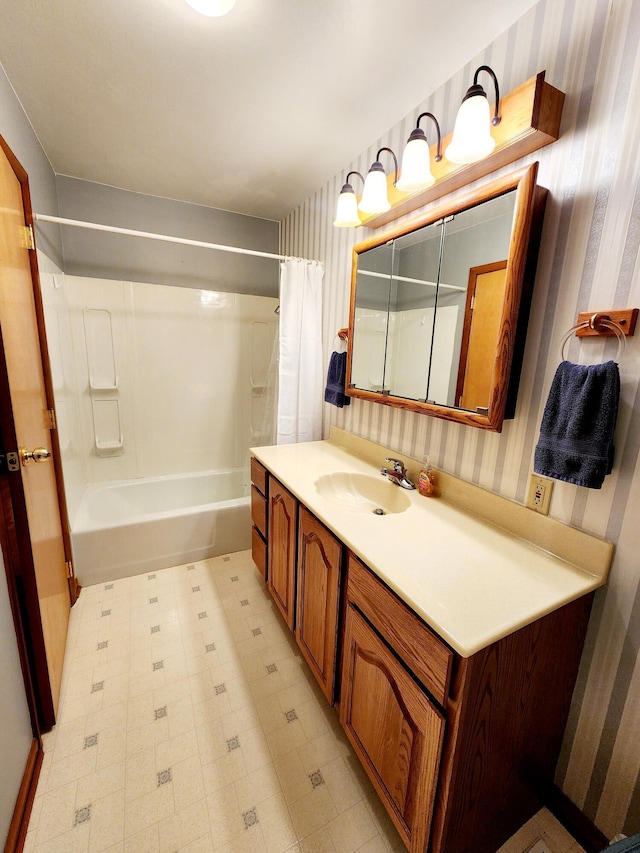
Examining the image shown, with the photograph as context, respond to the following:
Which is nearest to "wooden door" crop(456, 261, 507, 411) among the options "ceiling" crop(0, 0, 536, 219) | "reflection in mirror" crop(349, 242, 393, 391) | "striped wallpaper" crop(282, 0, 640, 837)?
"striped wallpaper" crop(282, 0, 640, 837)

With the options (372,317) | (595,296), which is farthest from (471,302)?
(372,317)

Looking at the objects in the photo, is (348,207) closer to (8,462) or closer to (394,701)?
(8,462)

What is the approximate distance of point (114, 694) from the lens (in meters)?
1.42

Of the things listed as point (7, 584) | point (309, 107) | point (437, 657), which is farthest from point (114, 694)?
point (309, 107)

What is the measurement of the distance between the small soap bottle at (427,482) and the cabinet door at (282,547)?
0.53 m

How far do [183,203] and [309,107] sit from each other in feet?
4.79

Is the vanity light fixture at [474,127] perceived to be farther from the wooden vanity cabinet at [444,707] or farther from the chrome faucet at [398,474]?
the wooden vanity cabinet at [444,707]

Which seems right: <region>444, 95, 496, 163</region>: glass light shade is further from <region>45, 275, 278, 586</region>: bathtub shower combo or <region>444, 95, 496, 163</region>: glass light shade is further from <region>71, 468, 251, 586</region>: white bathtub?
<region>71, 468, 251, 586</region>: white bathtub

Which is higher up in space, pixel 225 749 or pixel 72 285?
pixel 72 285

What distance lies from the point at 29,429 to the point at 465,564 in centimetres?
153

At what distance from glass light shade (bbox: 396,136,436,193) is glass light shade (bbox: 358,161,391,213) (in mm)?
→ 203

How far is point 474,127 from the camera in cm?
102

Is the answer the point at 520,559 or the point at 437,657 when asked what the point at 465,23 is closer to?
the point at 520,559

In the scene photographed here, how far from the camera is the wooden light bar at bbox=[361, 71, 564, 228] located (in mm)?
946
